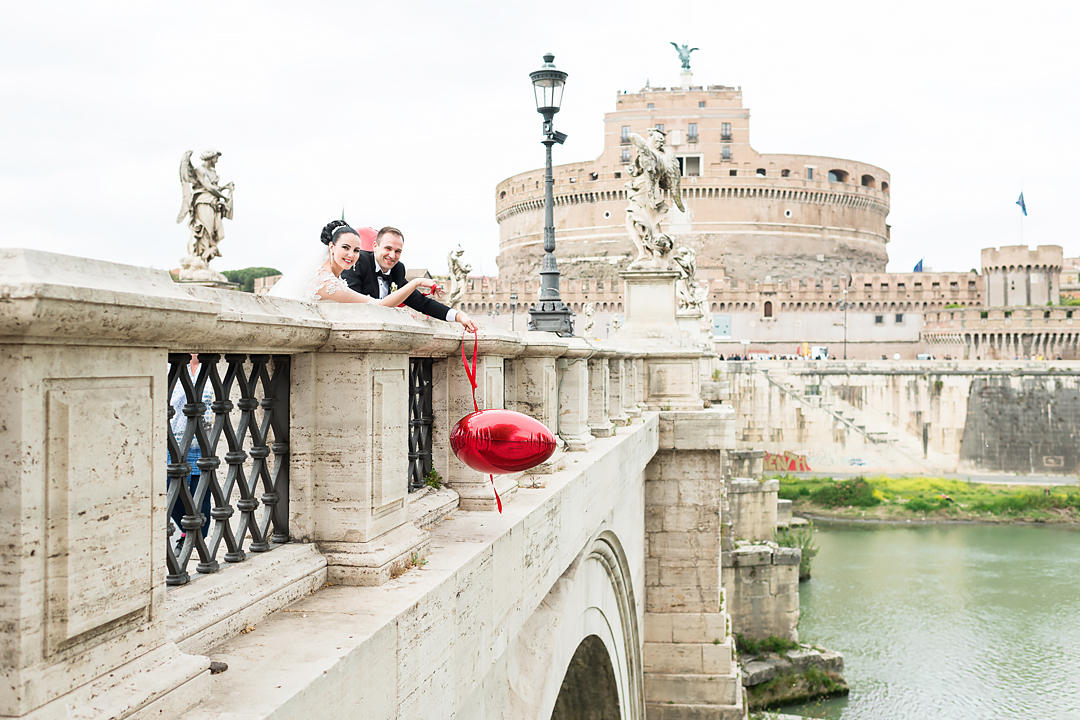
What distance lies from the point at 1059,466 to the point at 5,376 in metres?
42.4

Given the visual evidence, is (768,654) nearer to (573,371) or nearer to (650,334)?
(650,334)

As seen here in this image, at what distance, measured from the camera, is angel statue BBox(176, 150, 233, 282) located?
1169 cm

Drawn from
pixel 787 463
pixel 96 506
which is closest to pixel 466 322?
pixel 96 506

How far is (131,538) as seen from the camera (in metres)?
1.62

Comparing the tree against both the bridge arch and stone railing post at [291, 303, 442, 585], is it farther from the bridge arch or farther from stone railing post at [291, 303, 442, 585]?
stone railing post at [291, 303, 442, 585]

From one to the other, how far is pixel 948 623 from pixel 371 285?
19.2 m

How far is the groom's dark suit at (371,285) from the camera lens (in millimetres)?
3758

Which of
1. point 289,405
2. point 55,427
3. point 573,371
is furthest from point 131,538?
point 573,371

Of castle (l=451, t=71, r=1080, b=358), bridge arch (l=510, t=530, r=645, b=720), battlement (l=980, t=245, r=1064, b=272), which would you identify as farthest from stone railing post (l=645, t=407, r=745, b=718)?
battlement (l=980, t=245, r=1064, b=272)

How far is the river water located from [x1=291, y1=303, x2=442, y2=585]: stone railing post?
A: 13.6m

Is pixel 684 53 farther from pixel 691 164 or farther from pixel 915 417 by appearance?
pixel 915 417

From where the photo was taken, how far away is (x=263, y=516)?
98.9 inches

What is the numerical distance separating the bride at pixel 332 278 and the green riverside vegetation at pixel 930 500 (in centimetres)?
3206

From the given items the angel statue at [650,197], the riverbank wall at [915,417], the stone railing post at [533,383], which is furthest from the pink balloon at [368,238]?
the riverbank wall at [915,417]
